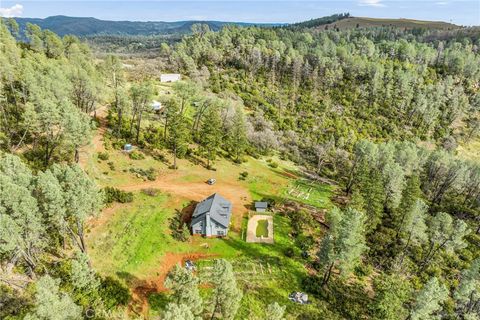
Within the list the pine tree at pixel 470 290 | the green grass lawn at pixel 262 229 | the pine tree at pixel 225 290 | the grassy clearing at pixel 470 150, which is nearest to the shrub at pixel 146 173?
the green grass lawn at pixel 262 229

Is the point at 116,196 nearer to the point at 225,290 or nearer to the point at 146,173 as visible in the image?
the point at 146,173

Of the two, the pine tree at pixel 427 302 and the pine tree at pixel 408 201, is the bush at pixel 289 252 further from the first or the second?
the pine tree at pixel 408 201

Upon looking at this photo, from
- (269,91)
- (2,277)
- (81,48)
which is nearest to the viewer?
(2,277)

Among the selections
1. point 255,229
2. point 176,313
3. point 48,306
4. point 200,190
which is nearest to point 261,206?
point 255,229

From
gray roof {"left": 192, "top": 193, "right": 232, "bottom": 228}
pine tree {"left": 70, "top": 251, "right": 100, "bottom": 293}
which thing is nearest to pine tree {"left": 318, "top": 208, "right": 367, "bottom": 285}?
gray roof {"left": 192, "top": 193, "right": 232, "bottom": 228}

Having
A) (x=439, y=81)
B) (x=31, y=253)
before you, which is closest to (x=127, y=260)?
(x=31, y=253)

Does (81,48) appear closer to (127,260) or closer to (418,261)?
(127,260)
